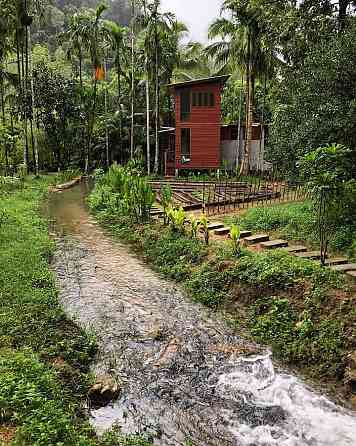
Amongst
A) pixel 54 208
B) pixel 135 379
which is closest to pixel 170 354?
pixel 135 379

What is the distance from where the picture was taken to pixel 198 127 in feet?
88.9

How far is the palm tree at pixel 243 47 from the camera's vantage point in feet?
74.1

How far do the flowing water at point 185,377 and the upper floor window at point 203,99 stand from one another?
1893 cm

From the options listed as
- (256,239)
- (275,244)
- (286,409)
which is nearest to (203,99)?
(256,239)

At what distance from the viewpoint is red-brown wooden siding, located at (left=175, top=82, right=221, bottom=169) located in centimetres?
2667

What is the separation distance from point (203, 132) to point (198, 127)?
47cm

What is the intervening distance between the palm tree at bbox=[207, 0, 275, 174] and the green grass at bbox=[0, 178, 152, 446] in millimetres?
17542

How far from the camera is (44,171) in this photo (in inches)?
1277

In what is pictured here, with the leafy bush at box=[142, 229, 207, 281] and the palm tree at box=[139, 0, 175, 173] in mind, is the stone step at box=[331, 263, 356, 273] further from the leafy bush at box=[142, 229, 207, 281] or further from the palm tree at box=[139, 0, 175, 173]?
the palm tree at box=[139, 0, 175, 173]

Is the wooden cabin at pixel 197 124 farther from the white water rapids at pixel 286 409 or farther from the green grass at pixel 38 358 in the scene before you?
the white water rapids at pixel 286 409

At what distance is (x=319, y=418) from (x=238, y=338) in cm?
220

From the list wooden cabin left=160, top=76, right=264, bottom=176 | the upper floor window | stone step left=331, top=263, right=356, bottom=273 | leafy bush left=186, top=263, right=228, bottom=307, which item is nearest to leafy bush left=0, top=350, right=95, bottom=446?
leafy bush left=186, top=263, right=228, bottom=307

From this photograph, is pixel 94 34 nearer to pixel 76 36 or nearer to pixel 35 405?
pixel 76 36

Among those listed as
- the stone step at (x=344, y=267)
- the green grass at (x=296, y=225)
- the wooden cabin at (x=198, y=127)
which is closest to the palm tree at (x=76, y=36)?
the wooden cabin at (x=198, y=127)
